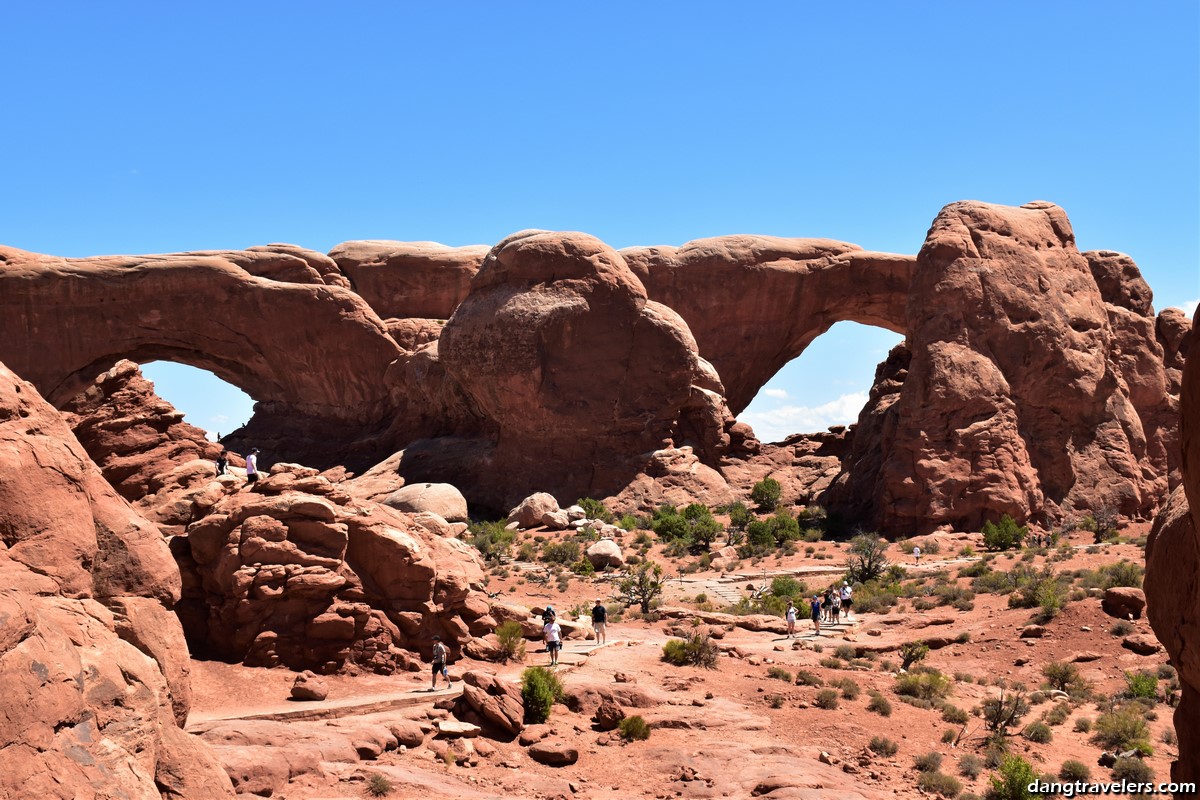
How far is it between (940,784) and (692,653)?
6007 millimetres

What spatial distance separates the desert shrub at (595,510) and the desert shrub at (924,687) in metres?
16.6

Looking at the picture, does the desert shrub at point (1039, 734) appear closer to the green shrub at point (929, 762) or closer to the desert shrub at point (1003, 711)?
the desert shrub at point (1003, 711)

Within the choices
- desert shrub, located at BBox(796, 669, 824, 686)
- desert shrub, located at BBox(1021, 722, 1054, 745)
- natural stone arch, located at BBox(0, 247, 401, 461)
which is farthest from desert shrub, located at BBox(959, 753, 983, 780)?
natural stone arch, located at BBox(0, 247, 401, 461)

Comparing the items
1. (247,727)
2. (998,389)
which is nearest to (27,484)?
(247,727)

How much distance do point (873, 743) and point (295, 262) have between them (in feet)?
110

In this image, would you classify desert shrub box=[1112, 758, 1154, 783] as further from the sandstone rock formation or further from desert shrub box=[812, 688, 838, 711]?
the sandstone rock formation

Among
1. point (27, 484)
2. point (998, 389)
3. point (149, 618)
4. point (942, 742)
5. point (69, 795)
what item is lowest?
point (942, 742)

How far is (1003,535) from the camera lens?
1135 inches

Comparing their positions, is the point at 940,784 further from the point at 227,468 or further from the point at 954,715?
the point at 227,468

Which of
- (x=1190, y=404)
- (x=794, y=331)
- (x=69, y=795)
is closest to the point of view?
(x=1190, y=404)

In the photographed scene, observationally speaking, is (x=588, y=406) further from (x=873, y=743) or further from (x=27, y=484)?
(x=27, y=484)

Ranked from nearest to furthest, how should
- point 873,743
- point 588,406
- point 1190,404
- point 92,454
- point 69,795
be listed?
point 1190,404
point 69,795
point 873,743
point 92,454
point 588,406

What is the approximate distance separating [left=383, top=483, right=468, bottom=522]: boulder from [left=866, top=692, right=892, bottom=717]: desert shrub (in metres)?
17.3

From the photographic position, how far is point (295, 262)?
43.7 metres
